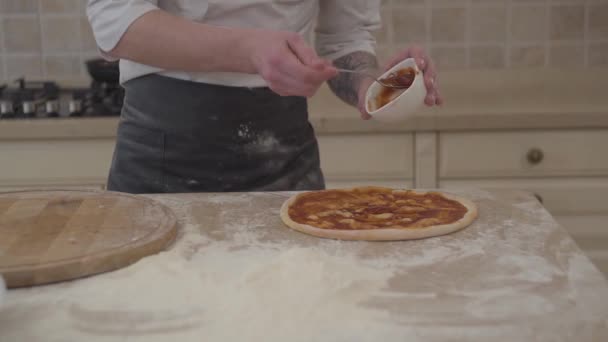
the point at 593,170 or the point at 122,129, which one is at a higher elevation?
the point at 122,129

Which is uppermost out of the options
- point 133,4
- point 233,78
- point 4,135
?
point 133,4

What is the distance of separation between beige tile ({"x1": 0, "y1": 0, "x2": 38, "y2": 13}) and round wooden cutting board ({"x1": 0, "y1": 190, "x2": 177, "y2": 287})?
1.42m

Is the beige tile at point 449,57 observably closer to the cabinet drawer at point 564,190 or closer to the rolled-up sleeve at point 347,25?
the cabinet drawer at point 564,190

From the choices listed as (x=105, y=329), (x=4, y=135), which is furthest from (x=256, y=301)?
(x=4, y=135)

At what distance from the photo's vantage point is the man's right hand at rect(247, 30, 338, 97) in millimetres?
1099

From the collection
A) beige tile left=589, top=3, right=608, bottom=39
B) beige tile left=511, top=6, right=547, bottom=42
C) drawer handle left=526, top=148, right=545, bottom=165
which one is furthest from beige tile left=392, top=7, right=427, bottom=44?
drawer handle left=526, top=148, right=545, bottom=165

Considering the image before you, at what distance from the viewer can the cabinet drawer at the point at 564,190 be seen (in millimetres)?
2082

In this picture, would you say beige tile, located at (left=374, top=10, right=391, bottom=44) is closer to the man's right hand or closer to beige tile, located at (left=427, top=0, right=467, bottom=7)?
beige tile, located at (left=427, top=0, right=467, bottom=7)

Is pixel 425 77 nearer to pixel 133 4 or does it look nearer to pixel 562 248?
pixel 562 248

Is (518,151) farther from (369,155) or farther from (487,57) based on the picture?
(487,57)

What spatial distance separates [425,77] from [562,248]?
36 cm

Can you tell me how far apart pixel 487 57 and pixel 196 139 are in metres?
1.37

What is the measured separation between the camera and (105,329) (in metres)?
0.80

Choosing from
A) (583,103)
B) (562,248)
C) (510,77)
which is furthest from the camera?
(510,77)
